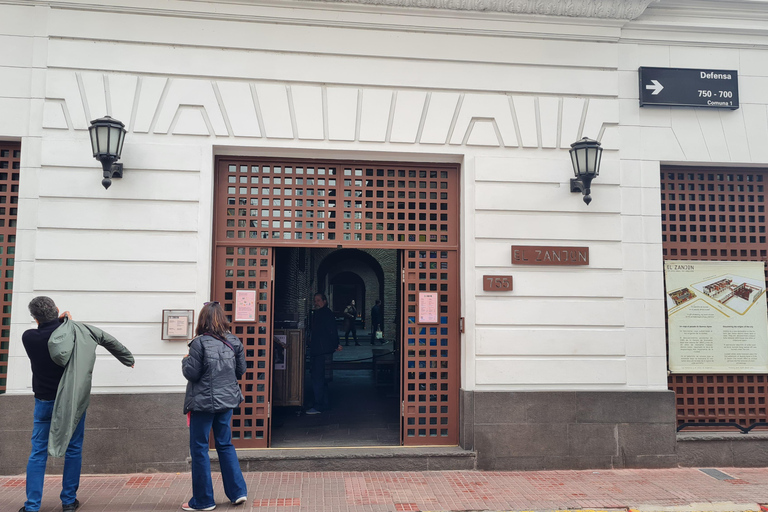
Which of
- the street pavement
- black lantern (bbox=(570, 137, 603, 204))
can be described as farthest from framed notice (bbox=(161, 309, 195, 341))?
black lantern (bbox=(570, 137, 603, 204))

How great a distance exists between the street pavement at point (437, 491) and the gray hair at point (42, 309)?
1.83 metres

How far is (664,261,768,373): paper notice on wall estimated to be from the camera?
22.9 feet

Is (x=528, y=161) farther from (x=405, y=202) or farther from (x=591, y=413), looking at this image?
(x=591, y=413)

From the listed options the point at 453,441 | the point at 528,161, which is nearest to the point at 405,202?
the point at 528,161

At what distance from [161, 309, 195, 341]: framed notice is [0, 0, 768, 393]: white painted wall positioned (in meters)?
0.10

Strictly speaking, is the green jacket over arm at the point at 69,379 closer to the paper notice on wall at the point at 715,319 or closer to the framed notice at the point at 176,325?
the framed notice at the point at 176,325

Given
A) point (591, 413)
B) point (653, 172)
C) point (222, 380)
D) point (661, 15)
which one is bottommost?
point (591, 413)

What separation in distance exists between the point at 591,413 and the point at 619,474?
74 cm

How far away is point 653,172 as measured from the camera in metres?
6.93

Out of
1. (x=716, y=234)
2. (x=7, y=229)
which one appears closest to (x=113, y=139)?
(x=7, y=229)

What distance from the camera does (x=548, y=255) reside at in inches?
261

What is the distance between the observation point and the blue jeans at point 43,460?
4.75 m

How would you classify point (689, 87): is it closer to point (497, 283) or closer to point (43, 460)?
point (497, 283)

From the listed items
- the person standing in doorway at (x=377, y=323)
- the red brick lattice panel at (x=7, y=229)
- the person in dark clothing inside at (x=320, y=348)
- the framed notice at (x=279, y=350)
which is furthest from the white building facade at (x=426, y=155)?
the person standing in doorway at (x=377, y=323)
